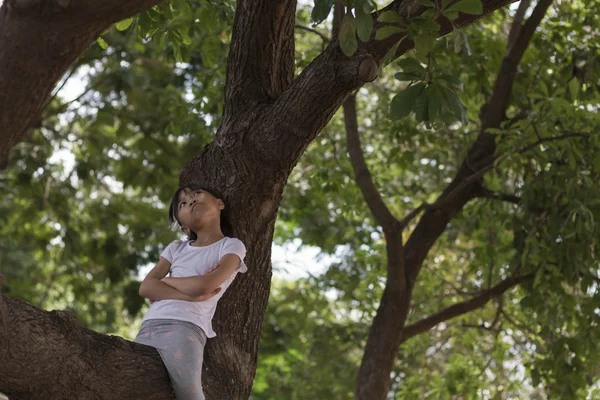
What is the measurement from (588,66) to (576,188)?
4.86 ft

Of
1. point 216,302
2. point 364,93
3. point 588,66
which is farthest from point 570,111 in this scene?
point 364,93

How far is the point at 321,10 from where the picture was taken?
9.94 ft

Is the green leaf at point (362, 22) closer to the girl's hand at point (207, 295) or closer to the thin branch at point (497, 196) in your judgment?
the girl's hand at point (207, 295)

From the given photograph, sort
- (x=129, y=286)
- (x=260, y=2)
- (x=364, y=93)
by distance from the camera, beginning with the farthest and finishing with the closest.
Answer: (x=364, y=93) → (x=129, y=286) → (x=260, y=2)

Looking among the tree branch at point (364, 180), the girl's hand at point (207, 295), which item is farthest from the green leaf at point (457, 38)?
the tree branch at point (364, 180)

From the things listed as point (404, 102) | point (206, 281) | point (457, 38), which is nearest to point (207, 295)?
point (206, 281)

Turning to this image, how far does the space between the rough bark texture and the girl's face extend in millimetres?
100

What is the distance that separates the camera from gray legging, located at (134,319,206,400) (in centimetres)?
336

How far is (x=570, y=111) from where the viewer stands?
574 centimetres

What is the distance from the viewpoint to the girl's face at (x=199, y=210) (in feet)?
12.6

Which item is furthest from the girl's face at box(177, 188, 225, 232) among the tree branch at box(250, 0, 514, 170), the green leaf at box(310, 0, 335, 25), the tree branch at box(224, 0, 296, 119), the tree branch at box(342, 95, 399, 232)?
the tree branch at box(342, 95, 399, 232)

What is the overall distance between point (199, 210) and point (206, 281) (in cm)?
43

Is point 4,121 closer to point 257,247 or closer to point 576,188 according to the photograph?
point 257,247

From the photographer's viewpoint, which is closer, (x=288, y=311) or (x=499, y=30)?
(x=499, y=30)
